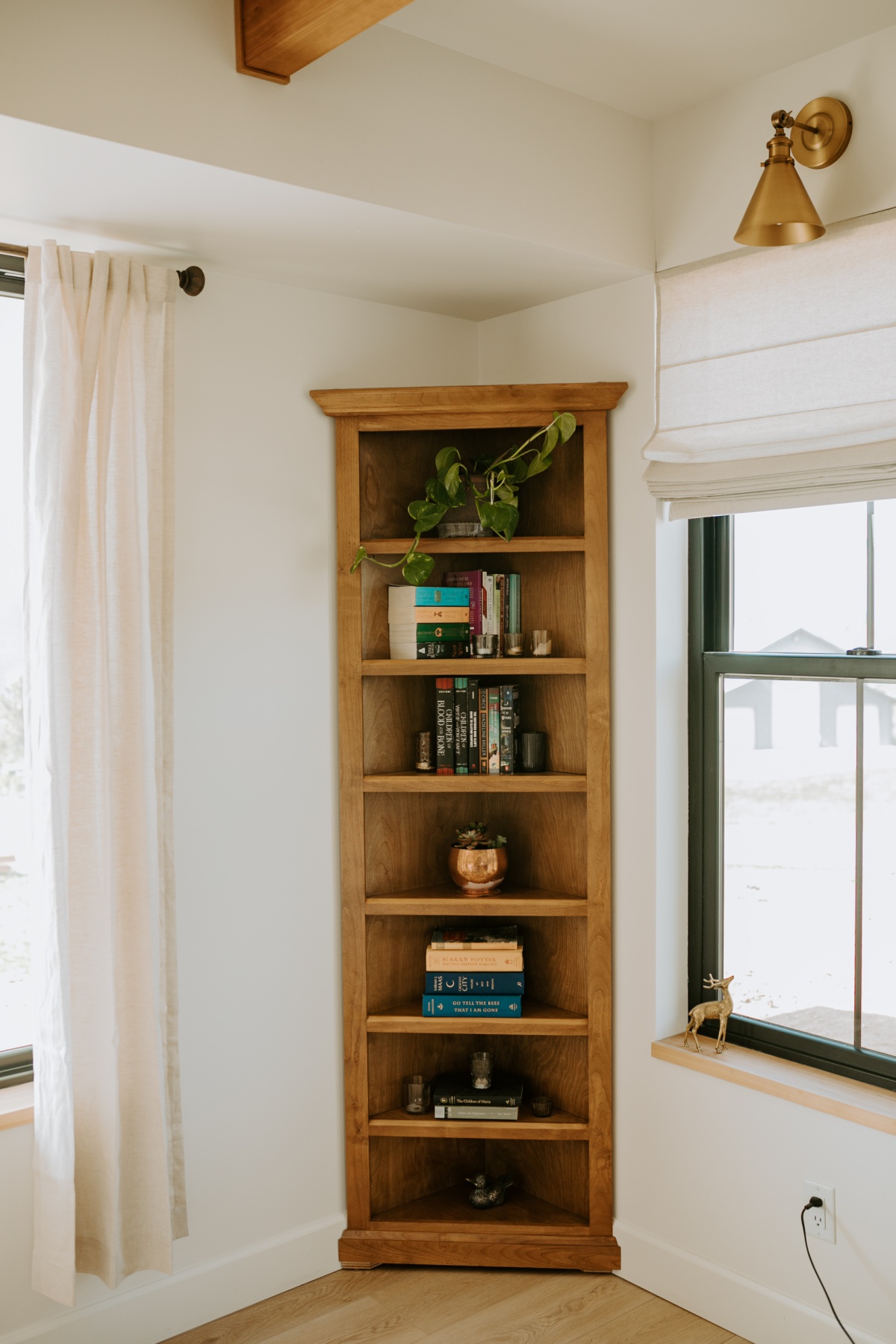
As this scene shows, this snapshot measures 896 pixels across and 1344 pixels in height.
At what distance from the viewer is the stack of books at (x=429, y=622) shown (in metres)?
2.62

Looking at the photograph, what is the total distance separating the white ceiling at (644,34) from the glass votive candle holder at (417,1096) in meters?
2.33

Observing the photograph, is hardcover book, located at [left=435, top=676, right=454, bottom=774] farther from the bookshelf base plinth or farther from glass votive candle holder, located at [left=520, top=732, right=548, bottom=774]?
the bookshelf base plinth

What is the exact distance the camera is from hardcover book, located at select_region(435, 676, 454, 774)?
8.73 feet

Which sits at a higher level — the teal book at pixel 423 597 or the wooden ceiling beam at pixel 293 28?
the wooden ceiling beam at pixel 293 28

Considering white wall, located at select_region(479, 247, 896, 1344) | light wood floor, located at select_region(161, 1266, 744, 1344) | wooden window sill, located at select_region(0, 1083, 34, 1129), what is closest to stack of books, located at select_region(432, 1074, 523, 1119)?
white wall, located at select_region(479, 247, 896, 1344)

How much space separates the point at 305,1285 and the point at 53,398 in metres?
2.08

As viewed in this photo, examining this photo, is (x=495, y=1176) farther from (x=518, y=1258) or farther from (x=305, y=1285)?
(x=305, y=1285)

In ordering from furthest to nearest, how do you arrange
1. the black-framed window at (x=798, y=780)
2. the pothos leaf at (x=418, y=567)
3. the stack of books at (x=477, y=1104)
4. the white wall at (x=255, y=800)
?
the stack of books at (x=477, y=1104) → the pothos leaf at (x=418, y=567) → the white wall at (x=255, y=800) → the black-framed window at (x=798, y=780)

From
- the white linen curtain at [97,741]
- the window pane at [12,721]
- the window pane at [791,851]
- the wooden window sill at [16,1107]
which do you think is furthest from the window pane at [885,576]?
the wooden window sill at [16,1107]

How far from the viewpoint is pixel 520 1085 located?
2.74 m

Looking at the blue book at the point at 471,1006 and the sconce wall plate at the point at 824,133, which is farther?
the blue book at the point at 471,1006

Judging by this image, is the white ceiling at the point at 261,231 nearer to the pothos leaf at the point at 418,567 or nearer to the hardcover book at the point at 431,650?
the pothos leaf at the point at 418,567

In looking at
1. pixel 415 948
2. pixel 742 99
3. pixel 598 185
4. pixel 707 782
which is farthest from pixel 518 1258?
pixel 742 99

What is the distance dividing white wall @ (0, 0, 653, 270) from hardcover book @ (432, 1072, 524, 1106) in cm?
199
